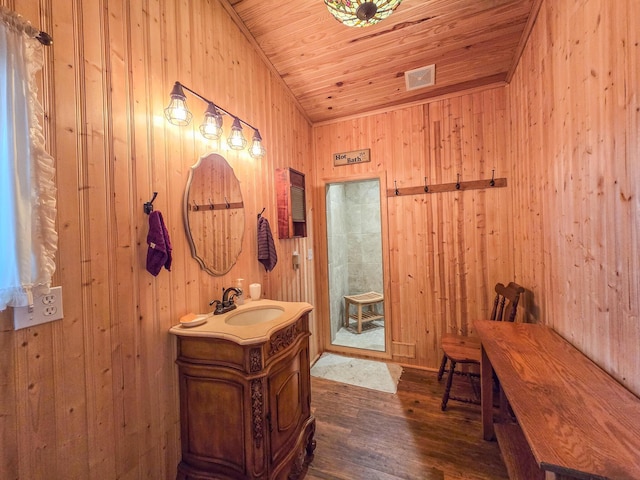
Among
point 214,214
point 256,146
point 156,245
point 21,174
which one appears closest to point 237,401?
point 156,245

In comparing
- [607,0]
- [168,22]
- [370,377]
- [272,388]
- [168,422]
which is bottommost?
[370,377]

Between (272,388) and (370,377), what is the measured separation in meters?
1.59

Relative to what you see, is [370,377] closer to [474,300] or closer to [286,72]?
[474,300]

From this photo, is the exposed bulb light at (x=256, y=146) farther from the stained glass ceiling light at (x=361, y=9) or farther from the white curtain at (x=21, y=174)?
the white curtain at (x=21, y=174)

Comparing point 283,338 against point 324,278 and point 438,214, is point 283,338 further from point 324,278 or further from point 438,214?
point 438,214

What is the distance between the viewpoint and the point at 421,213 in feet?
8.86

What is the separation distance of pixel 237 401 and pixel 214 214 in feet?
3.55

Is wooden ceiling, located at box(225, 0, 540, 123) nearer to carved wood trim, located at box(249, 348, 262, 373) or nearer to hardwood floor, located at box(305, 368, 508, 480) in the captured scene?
carved wood trim, located at box(249, 348, 262, 373)

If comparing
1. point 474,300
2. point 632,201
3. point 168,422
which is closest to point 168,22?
point 168,422

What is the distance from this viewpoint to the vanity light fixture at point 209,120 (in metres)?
1.34

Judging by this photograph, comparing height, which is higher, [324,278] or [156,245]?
[156,245]

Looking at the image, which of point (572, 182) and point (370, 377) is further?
point (370, 377)

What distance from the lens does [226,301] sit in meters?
1.66

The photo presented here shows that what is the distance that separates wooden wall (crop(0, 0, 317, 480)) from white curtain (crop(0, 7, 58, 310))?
0.08 m
